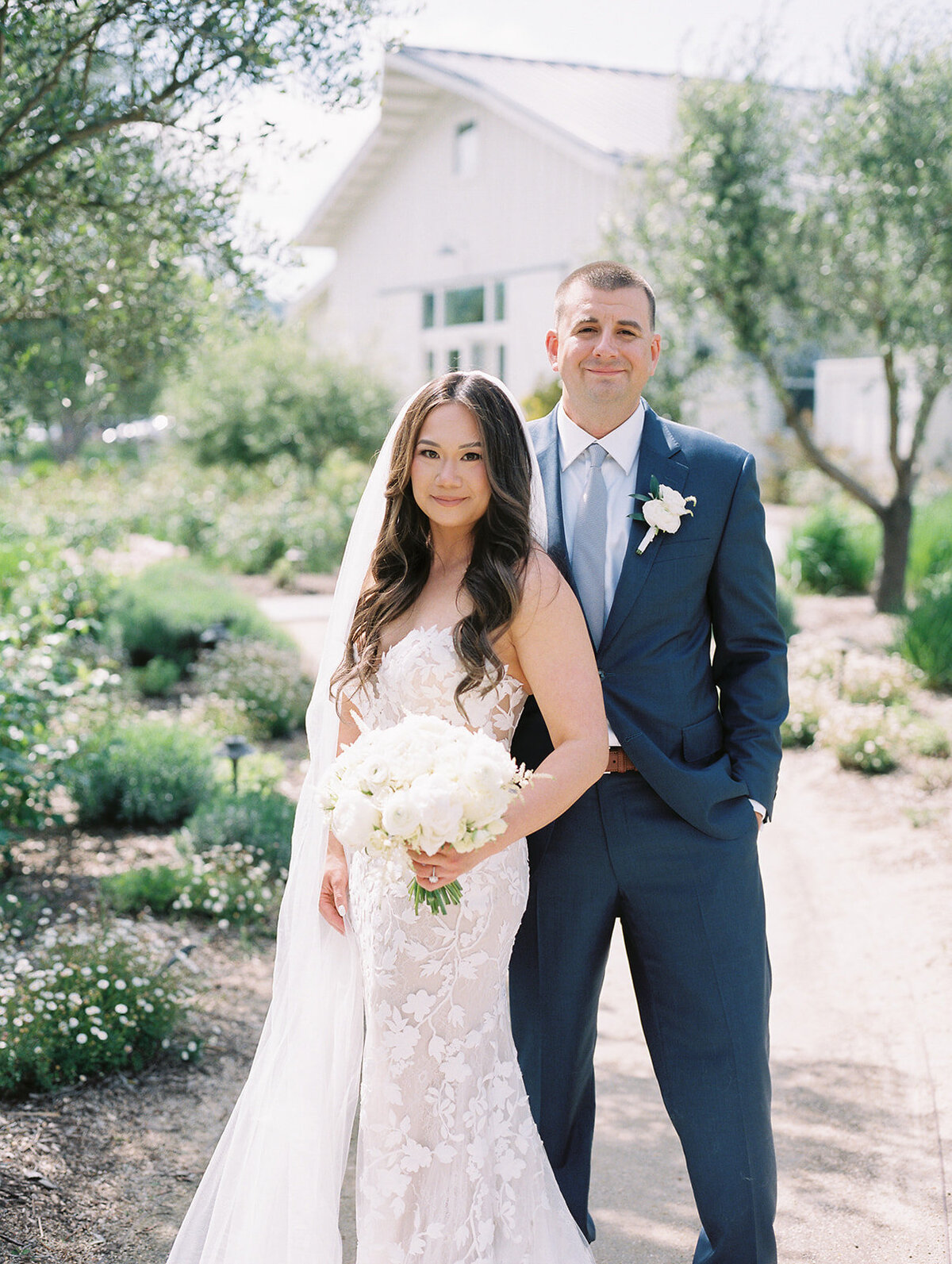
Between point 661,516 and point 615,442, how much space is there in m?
0.31

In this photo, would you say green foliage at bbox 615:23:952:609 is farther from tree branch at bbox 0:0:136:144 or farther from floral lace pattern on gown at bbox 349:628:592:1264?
floral lace pattern on gown at bbox 349:628:592:1264

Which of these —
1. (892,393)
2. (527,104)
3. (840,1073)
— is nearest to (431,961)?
(840,1073)

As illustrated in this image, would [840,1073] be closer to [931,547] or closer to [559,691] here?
[559,691]

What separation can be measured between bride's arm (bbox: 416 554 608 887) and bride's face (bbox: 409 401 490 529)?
0.73 ft

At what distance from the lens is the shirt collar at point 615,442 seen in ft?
10.1

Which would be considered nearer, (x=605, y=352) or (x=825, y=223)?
(x=605, y=352)

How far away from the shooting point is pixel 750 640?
3.02m

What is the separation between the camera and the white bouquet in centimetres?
230

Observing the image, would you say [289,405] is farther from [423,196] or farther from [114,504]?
[423,196]

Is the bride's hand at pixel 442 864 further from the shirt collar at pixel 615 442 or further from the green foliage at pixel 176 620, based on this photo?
the green foliage at pixel 176 620

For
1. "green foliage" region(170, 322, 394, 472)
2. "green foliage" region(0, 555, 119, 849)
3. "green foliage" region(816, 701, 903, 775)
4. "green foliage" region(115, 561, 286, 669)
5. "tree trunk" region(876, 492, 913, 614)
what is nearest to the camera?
"green foliage" region(0, 555, 119, 849)

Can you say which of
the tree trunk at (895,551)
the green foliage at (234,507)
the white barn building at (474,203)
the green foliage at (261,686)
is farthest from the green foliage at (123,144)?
the white barn building at (474,203)

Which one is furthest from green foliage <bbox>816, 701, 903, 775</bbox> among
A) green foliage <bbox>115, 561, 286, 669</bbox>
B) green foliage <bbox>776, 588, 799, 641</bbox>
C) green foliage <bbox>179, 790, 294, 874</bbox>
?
green foliage <bbox>115, 561, 286, 669</bbox>

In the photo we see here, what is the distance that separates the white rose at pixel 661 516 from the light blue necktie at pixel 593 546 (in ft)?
0.48
